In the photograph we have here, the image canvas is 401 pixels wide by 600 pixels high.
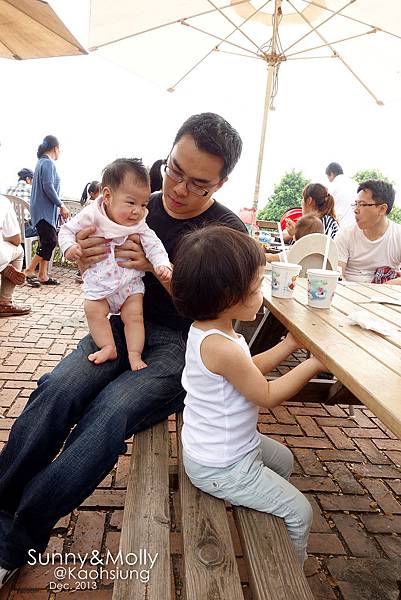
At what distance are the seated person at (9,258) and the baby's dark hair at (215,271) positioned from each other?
10.7 feet

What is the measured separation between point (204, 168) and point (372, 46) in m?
3.51

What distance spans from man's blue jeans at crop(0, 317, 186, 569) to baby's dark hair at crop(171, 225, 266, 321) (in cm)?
43

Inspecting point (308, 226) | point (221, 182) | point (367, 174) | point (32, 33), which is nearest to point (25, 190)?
point (32, 33)

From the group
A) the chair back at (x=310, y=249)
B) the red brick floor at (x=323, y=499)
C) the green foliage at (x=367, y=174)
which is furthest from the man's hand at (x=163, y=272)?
the green foliage at (x=367, y=174)

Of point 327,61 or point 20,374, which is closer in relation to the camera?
point 20,374

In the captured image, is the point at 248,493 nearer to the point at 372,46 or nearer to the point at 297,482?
the point at 297,482

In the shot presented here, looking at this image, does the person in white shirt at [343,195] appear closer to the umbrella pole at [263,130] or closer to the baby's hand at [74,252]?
the umbrella pole at [263,130]

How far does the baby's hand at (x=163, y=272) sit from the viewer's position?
1788 millimetres

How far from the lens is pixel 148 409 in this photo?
1564 millimetres

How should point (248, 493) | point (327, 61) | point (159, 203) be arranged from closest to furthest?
point (248, 493) < point (159, 203) < point (327, 61)

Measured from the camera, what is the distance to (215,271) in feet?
4.14

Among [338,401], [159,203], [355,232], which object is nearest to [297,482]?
[338,401]

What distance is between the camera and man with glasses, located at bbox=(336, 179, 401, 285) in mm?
3457

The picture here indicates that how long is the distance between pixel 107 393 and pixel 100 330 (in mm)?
356
